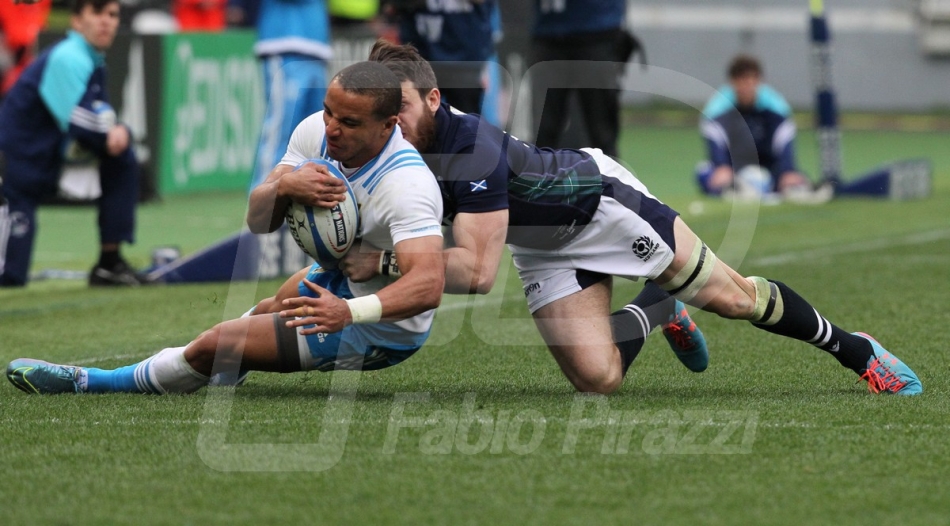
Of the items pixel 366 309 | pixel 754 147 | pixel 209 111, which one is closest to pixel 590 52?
pixel 754 147

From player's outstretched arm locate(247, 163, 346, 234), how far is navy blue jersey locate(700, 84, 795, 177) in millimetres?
9199

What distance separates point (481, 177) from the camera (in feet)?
16.1

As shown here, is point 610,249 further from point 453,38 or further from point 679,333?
point 453,38

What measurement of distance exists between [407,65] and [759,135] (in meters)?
9.19

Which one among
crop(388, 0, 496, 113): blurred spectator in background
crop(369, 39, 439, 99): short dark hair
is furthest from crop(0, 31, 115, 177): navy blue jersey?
crop(369, 39, 439, 99): short dark hair

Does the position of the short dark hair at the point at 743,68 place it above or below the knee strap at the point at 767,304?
below

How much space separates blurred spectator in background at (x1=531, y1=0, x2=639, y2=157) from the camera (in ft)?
32.7

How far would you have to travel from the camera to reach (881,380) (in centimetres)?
519

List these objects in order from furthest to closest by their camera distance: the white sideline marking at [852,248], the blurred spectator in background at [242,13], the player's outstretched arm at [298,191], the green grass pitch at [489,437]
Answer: the blurred spectator in background at [242,13], the white sideline marking at [852,248], the player's outstretched arm at [298,191], the green grass pitch at [489,437]

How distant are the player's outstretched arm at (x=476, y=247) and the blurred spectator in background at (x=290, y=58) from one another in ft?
15.1

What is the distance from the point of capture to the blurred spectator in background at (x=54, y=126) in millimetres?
8477

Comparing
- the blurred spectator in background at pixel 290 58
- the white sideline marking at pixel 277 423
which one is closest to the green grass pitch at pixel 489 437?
the white sideline marking at pixel 277 423

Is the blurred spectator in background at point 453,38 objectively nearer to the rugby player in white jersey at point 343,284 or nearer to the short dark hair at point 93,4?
the short dark hair at point 93,4

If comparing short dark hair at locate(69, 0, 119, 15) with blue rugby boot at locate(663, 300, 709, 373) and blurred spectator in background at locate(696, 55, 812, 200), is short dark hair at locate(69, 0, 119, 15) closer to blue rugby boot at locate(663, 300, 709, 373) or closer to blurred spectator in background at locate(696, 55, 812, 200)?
blue rugby boot at locate(663, 300, 709, 373)
